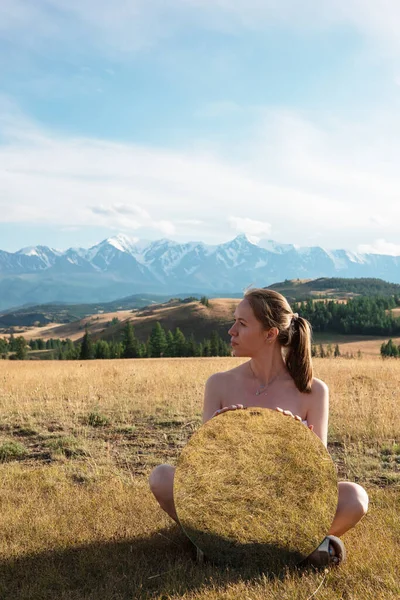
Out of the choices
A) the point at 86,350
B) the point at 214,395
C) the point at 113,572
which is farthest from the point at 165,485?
the point at 86,350

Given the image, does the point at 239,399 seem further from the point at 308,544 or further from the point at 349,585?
the point at 349,585

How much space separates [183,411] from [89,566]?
242 inches

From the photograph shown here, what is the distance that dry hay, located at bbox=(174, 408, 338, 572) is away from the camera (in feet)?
12.8

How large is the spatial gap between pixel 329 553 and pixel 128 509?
2203 mm

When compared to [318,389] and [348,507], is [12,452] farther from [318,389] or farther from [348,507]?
[348,507]

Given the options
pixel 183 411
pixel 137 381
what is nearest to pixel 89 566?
pixel 183 411

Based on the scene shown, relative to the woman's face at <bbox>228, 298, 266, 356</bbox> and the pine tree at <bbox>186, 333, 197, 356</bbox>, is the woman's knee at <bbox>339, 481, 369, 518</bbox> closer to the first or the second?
the woman's face at <bbox>228, 298, 266, 356</bbox>

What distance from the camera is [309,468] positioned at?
12.9 feet

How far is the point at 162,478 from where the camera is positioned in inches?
173

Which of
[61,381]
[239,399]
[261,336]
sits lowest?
[61,381]

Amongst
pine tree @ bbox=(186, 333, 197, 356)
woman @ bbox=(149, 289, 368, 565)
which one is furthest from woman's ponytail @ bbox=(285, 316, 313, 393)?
pine tree @ bbox=(186, 333, 197, 356)

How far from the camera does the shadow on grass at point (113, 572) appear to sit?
148 inches

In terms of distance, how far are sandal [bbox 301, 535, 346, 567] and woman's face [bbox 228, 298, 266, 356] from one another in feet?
5.02

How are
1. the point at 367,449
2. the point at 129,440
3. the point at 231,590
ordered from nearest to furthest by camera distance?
the point at 231,590, the point at 367,449, the point at 129,440
